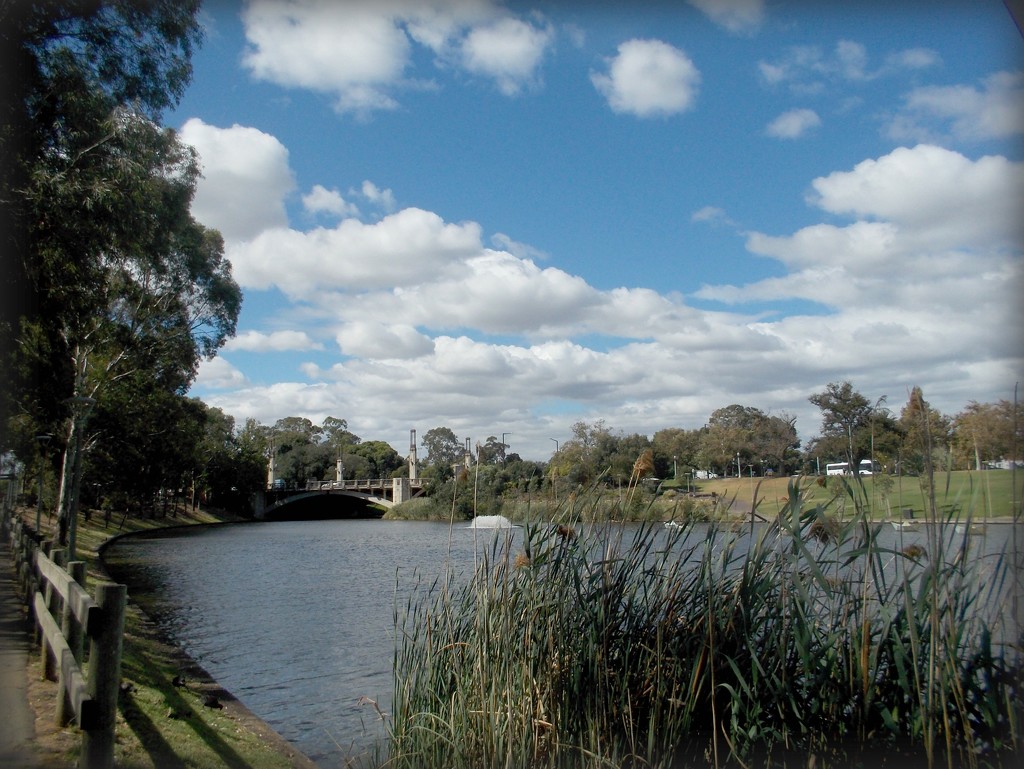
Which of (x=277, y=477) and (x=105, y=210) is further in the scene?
(x=277, y=477)

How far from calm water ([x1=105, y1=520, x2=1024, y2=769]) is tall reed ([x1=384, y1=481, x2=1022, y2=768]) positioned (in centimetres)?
45

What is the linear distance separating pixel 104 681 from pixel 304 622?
12191 mm

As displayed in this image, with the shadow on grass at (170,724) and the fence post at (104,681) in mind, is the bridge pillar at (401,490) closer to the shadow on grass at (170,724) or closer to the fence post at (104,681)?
the shadow on grass at (170,724)

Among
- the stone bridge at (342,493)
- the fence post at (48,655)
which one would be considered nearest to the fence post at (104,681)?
the fence post at (48,655)

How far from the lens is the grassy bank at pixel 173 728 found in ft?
17.2

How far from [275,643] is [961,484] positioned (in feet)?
38.0

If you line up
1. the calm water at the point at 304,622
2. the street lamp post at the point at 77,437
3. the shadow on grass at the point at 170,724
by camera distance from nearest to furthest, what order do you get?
the shadow on grass at the point at 170,724
the calm water at the point at 304,622
the street lamp post at the point at 77,437

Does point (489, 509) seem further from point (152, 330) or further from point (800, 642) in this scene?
point (152, 330)

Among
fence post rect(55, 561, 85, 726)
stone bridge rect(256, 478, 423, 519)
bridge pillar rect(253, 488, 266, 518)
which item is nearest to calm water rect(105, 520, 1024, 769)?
fence post rect(55, 561, 85, 726)

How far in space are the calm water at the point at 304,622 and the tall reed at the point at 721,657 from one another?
Result: 448 mm

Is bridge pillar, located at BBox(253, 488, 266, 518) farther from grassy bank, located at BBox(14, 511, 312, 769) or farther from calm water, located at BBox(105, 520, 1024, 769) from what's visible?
grassy bank, located at BBox(14, 511, 312, 769)

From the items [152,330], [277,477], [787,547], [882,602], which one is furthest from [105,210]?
[277,477]

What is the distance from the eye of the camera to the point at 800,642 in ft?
15.3

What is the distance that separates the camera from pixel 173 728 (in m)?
6.28
